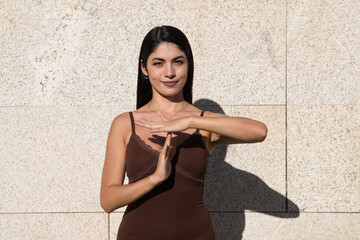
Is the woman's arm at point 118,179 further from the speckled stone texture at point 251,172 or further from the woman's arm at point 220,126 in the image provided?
the speckled stone texture at point 251,172

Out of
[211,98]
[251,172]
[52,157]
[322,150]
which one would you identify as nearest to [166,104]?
[211,98]

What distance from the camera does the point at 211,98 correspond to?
5590 millimetres

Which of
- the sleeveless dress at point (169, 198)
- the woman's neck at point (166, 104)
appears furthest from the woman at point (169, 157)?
the woman's neck at point (166, 104)

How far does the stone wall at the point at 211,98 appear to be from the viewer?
5.59 m

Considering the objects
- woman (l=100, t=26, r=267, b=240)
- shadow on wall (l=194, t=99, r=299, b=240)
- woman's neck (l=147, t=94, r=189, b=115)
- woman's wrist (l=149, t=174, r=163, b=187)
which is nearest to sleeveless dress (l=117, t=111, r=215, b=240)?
woman (l=100, t=26, r=267, b=240)

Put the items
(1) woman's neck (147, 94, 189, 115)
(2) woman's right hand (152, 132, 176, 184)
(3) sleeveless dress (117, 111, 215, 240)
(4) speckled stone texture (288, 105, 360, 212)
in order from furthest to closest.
Result: (4) speckled stone texture (288, 105, 360, 212), (1) woman's neck (147, 94, 189, 115), (3) sleeveless dress (117, 111, 215, 240), (2) woman's right hand (152, 132, 176, 184)

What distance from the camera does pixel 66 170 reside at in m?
5.60

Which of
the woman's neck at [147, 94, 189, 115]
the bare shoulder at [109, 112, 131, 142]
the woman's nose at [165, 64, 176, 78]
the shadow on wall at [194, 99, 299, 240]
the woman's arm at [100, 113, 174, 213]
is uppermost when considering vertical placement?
the woman's nose at [165, 64, 176, 78]

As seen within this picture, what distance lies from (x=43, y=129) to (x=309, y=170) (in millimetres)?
3439

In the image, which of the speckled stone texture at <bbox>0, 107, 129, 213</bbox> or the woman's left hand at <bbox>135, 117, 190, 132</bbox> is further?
the speckled stone texture at <bbox>0, 107, 129, 213</bbox>

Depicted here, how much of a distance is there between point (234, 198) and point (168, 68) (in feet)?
8.46

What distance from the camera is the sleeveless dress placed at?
3.53 metres

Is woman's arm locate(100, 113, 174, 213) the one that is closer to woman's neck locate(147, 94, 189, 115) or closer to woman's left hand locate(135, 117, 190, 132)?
woman's left hand locate(135, 117, 190, 132)

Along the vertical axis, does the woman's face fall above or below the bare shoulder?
above
